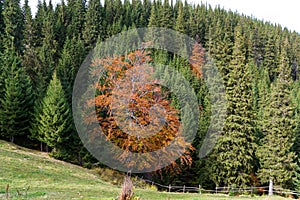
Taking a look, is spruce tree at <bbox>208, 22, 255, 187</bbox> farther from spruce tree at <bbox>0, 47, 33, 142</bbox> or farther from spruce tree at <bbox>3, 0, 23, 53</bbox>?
spruce tree at <bbox>3, 0, 23, 53</bbox>

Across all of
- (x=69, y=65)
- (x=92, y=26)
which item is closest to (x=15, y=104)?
(x=69, y=65)

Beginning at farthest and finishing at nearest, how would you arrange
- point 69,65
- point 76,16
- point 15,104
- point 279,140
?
1. point 76,16
2. point 69,65
3. point 15,104
4. point 279,140

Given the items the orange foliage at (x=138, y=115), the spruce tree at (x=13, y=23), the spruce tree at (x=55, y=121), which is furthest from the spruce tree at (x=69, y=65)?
the orange foliage at (x=138, y=115)

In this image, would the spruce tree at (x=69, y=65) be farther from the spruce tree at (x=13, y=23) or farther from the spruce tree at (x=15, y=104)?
the spruce tree at (x=13, y=23)

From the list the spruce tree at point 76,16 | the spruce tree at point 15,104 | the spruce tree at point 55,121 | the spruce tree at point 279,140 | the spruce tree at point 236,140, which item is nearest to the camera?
the spruce tree at point 236,140

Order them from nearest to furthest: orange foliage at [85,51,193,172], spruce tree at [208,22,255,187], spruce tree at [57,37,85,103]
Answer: orange foliage at [85,51,193,172], spruce tree at [208,22,255,187], spruce tree at [57,37,85,103]

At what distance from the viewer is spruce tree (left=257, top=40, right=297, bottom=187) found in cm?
3072

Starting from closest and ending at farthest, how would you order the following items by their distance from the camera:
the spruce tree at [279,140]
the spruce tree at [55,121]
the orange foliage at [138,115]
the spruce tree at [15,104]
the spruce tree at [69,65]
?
the orange foliage at [138,115], the spruce tree at [279,140], the spruce tree at [55,121], the spruce tree at [15,104], the spruce tree at [69,65]

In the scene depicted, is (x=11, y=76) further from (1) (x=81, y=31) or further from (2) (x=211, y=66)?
(1) (x=81, y=31)

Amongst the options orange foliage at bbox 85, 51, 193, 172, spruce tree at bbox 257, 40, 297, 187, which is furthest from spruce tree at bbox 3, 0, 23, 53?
spruce tree at bbox 257, 40, 297, 187

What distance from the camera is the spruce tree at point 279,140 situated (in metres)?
30.7

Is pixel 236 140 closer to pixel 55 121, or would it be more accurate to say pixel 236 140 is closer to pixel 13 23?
pixel 55 121

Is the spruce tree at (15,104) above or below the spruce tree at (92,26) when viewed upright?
below

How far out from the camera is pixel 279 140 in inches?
1244
